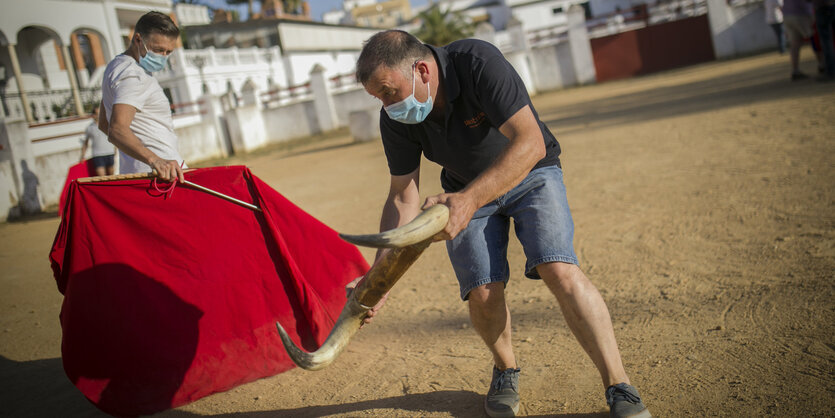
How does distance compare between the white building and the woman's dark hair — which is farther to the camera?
the white building

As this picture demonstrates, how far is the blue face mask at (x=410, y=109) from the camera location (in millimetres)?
2518

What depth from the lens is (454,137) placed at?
2.68 meters

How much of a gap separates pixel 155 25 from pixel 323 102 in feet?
73.8

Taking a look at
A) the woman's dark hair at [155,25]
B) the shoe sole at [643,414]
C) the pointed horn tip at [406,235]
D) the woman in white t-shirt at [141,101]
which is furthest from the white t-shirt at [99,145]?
the shoe sole at [643,414]

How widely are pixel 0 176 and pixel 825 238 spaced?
564 inches

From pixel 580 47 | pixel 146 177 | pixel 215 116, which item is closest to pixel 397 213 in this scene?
pixel 146 177

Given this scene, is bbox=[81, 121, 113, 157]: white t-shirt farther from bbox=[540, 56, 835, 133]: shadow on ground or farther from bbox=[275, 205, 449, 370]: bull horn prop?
bbox=[275, 205, 449, 370]: bull horn prop

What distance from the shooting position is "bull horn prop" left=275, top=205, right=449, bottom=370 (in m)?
2.09

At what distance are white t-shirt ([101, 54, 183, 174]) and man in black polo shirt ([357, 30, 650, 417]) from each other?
1.91m

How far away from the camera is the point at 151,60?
13.2 ft

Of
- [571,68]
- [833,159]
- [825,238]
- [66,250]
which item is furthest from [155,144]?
[571,68]

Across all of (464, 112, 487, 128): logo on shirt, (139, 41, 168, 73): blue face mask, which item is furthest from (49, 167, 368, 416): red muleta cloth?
(464, 112, 487, 128): logo on shirt

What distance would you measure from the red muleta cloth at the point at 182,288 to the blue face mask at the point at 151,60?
905mm

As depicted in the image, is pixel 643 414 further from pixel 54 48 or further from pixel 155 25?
pixel 54 48
